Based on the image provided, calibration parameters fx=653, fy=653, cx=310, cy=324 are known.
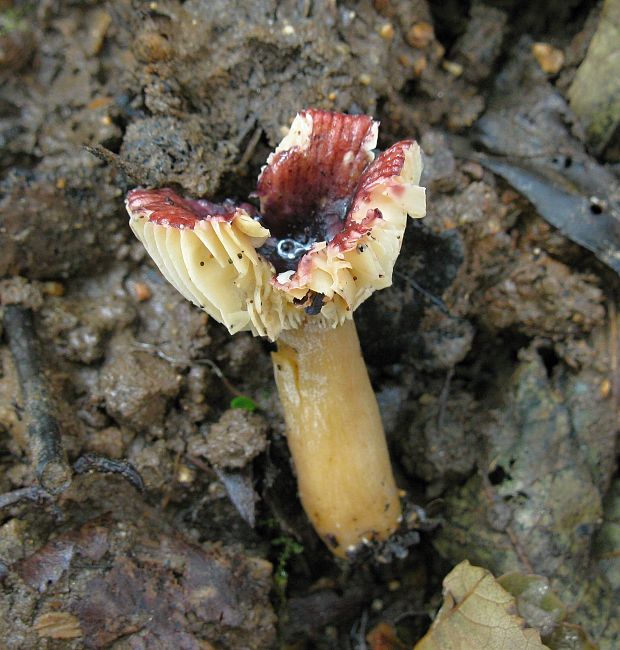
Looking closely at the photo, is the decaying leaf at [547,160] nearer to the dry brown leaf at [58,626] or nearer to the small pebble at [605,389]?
the small pebble at [605,389]

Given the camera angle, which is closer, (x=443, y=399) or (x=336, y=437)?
(x=336, y=437)

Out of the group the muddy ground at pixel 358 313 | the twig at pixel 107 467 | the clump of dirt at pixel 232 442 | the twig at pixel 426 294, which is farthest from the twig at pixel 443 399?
the twig at pixel 107 467

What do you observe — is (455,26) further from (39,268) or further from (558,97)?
(39,268)

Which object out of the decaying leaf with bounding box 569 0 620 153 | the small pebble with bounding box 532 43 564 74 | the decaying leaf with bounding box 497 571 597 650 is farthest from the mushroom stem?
the small pebble with bounding box 532 43 564 74

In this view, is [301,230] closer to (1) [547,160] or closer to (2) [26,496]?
(1) [547,160]

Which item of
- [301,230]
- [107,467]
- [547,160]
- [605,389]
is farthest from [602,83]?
[107,467]

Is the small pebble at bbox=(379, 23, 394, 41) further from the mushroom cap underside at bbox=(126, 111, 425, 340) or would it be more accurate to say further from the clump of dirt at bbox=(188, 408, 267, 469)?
the clump of dirt at bbox=(188, 408, 267, 469)
